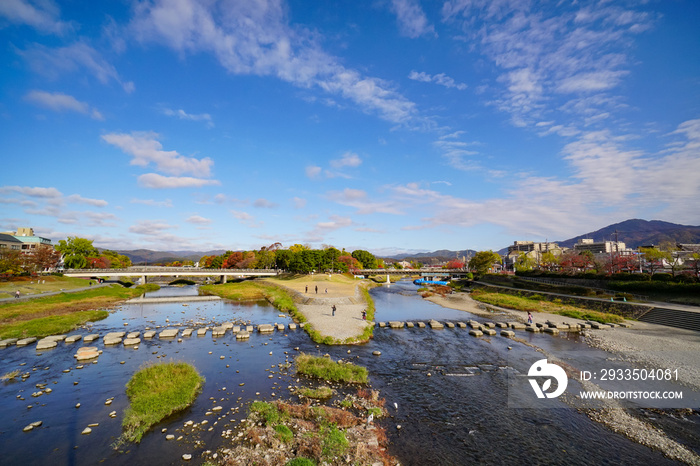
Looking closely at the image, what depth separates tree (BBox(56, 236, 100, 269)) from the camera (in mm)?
101250

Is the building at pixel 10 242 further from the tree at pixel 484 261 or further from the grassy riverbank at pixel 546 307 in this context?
the tree at pixel 484 261

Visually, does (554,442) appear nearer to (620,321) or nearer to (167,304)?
(620,321)

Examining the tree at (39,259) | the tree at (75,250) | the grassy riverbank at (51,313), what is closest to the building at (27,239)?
the tree at (75,250)

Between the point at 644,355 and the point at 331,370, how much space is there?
30350mm

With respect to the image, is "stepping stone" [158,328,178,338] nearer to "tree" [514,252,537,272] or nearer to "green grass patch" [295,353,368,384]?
"green grass patch" [295,353,368,384]

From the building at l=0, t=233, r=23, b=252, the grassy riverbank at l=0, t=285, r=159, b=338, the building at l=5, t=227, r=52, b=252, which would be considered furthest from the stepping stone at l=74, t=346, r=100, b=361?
the building at l=0, t=233, r=23, b=252

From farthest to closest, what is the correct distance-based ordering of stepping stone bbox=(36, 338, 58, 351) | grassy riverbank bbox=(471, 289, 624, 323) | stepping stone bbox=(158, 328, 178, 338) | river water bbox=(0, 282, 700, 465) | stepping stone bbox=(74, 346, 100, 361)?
grassy riverbank bbox=(471, 289, 624, 323) < stepping stone bbox=(158, 328, 178, 338) < stepping stone bbox=(36, 338, 58, 351) < stepping stone bbox=(74, 346, 100, 361) < river water bbox=(0, 282, 700, 465)

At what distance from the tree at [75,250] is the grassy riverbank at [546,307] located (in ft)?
418

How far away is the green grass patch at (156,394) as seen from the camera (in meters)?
15.8

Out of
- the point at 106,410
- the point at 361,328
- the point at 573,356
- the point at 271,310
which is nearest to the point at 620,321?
the point at 573,356

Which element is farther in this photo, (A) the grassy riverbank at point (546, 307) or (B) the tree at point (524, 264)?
(B) the tree at point (524, 264)

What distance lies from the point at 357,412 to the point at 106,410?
1478 cm

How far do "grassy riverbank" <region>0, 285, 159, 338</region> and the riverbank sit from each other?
51614 millimetres

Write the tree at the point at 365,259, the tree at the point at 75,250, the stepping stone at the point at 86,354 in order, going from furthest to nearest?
the tree at the point at 365,259
the tree at the point at 75,250
the stepping stone at the point at 86,354
